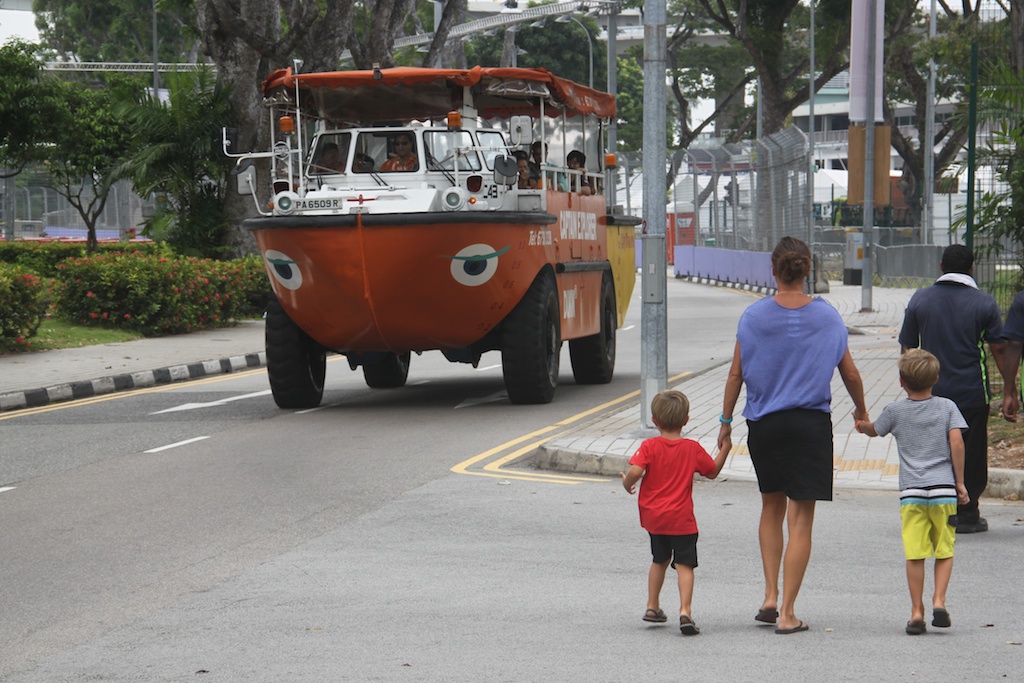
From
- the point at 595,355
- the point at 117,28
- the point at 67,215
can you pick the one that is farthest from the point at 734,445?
the point at 117,28

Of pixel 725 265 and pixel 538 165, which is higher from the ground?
pixel 538 165

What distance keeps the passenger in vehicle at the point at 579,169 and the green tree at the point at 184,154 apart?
11.9 metres

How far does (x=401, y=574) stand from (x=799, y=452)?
2198 mm

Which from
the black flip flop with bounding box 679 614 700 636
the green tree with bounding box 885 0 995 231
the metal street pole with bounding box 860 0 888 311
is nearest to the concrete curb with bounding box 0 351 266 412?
the black flip flop with bounding box 679 614 700 636

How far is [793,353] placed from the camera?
20.9 ft

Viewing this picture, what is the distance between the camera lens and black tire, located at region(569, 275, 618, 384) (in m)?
17.4

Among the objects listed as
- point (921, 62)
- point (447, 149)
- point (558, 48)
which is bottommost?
point (447, 149)

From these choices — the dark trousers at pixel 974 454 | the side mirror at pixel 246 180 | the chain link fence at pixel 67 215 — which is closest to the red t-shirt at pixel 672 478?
the dark trousers at pixel 974 454

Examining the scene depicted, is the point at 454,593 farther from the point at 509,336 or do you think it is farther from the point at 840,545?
the point at 509,336

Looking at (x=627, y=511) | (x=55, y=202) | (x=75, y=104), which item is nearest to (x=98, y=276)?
(x=75, y=104)

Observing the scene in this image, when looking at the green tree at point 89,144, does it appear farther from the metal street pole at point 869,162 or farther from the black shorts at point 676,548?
the black shorts at point 676,548

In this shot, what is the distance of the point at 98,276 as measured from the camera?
2230 centimetres

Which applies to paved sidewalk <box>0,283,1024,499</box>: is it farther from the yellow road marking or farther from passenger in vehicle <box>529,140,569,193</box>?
passenger in vehicle <box>529,140,569,193</box>

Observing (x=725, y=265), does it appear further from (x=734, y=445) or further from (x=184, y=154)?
(x=734, y=445)
